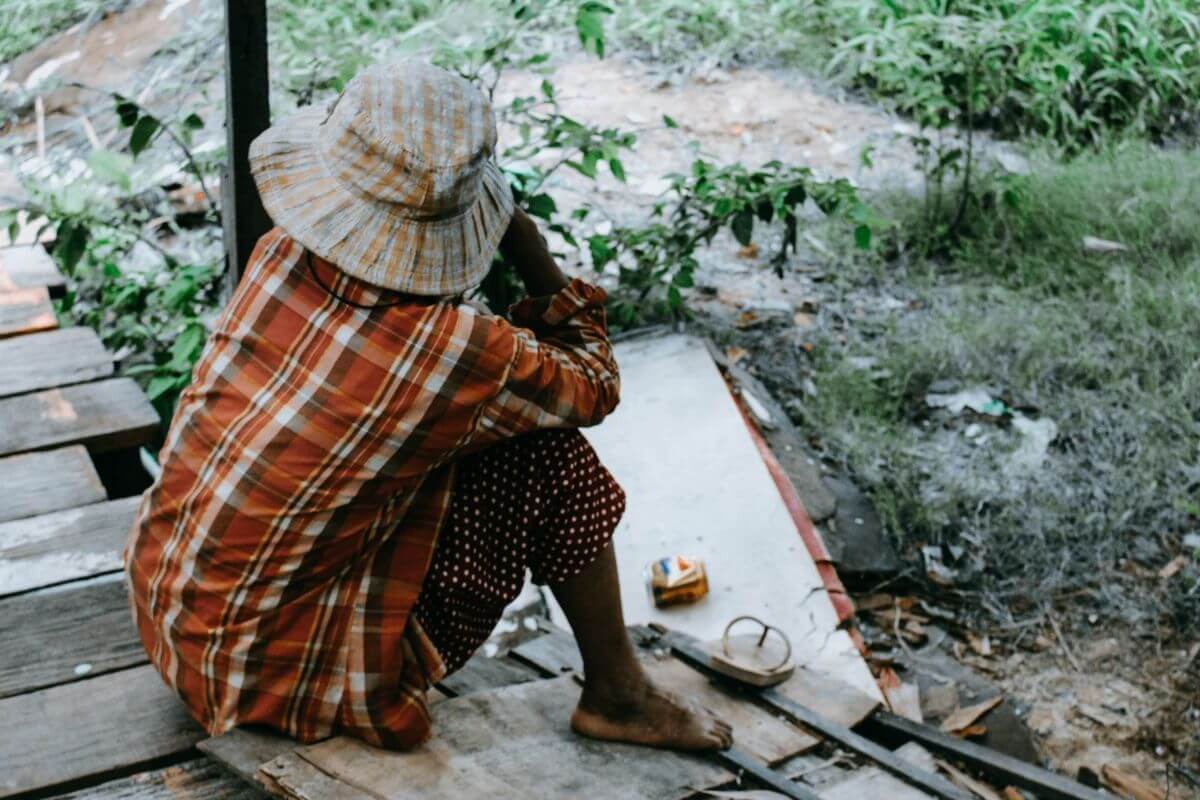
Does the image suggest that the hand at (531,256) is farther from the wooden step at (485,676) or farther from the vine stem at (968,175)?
the vine stem at (968,175)

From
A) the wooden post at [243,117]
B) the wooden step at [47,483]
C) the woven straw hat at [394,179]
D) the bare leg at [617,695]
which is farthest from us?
the wooden step at [47,483]

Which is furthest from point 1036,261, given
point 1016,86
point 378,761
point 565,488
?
point 378,761

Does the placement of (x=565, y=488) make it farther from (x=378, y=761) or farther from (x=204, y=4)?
(x=204, y=4)

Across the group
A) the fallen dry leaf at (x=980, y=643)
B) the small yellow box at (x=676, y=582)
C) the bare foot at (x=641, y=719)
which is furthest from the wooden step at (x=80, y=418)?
the fallen dry leaf at (x=980, y=643)

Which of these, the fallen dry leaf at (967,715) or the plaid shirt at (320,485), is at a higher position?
the plaid shirt at (320,485)

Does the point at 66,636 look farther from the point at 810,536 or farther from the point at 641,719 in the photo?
the point at 810,536

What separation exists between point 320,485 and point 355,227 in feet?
1.17

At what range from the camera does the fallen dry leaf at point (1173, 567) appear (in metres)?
3.16

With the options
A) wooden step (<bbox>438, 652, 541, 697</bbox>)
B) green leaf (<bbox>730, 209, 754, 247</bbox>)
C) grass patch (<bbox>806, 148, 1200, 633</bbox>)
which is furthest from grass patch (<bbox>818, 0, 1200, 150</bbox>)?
wooden step (<bbox>438, 652, 541, 697</bbox>)

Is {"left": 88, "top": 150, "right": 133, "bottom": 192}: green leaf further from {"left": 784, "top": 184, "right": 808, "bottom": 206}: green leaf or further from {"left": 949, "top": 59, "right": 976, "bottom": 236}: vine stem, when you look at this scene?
{"left": 949, "top": 59, "right": 976, "bottom": 236}: vine stem

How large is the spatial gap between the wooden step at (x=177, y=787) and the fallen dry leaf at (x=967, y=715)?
1576 mm

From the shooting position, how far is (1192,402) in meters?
3.59

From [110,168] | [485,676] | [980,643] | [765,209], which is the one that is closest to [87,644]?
[485,676]

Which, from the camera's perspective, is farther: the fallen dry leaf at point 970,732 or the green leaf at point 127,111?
the green leaf at point 127,111
